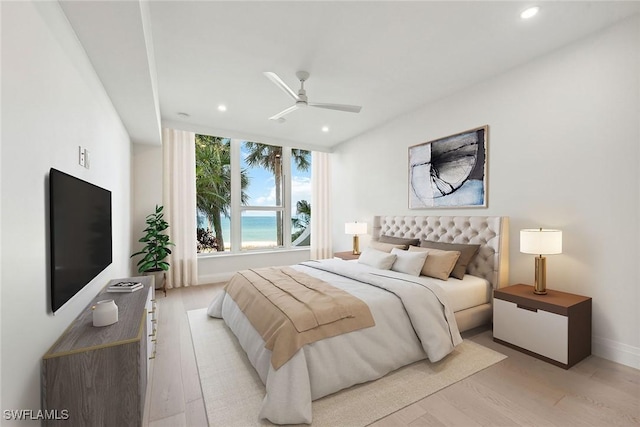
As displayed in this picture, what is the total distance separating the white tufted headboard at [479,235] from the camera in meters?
3.00

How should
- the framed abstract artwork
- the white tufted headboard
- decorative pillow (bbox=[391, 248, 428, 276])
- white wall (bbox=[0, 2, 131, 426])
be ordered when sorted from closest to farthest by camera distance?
white wall (bbox=[0, 2, 131, 426]) < the white tufted headboard < decorative pillow (bbox=[391, 248, 428, 276]) < the framed abstract artwork

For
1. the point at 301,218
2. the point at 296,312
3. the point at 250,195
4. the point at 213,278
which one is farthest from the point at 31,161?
the point at 301,218

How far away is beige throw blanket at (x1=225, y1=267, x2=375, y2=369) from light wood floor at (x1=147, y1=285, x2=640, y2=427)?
1.91 feet

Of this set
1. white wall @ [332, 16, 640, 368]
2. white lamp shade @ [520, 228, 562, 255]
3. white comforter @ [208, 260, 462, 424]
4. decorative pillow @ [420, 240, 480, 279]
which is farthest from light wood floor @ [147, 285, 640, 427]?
white lamp shade @ [520, 228, 562, 255]

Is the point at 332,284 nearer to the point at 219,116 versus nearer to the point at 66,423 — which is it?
the point at 66,423

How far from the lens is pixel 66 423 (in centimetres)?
135

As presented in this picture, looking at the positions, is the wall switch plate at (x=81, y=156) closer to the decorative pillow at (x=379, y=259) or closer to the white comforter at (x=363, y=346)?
the white comforter at (x=363, y=346)

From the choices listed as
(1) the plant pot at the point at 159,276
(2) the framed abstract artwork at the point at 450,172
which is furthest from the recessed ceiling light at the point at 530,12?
(1) the plant pot at the point at 159,276

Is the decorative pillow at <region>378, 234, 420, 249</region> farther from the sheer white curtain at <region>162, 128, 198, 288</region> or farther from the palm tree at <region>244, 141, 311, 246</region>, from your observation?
the sheer white curtain at <region>162, 128, 198, 288</region>

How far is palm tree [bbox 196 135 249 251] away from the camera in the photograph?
5164 mm

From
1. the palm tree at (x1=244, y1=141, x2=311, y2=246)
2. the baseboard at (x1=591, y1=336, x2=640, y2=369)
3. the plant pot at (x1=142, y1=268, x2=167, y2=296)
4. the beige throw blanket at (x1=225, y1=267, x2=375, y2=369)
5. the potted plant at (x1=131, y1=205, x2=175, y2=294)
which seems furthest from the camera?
the palm tree at (x1=244, y1=141, x2=311, y2=246)

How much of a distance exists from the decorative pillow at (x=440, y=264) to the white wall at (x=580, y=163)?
2.10ft

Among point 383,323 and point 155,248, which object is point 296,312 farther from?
point 155,248

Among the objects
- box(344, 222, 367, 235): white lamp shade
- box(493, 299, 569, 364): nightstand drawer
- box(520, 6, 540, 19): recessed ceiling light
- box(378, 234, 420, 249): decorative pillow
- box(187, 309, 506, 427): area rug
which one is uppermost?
box(520, 6, 540, 19): recessed ceiling light
